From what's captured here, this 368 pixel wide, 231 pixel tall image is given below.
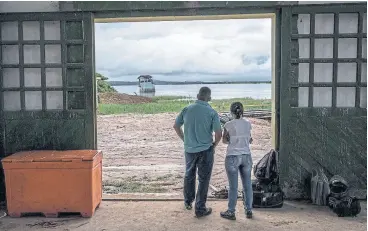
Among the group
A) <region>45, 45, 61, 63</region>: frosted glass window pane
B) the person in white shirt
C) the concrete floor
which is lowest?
the concrete floor

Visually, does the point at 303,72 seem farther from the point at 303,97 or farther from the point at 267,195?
the point at 267,195

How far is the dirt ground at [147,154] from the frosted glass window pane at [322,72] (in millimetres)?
2757

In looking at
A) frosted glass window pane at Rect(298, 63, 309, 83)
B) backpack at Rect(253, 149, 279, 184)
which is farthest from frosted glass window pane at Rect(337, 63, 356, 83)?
backpack at Rect(253, 149, 279, 184)

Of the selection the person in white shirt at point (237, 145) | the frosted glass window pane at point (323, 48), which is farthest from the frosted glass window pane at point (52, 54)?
the frosted glass window pane at point (323, 48)

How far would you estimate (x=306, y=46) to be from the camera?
6.51 m

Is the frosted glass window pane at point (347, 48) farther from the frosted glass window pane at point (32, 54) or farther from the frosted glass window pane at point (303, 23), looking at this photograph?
the frosted glass window pane at point (32, 54)

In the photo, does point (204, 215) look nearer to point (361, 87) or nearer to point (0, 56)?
point (361, 87)

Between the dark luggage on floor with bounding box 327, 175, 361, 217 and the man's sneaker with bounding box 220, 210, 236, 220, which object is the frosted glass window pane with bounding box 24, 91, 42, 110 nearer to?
the man's sneaker with bounding box 220, 210, 236, 220

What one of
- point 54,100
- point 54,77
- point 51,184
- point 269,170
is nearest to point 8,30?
point 54,77

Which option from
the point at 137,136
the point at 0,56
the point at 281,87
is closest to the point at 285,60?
the point at 281,87

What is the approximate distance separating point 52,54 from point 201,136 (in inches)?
119

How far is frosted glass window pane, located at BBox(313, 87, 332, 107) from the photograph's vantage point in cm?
659

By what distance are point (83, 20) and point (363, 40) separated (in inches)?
183

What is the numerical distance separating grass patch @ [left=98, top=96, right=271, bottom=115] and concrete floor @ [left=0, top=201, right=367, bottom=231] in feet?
56.0
